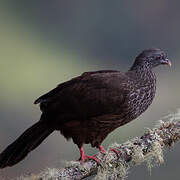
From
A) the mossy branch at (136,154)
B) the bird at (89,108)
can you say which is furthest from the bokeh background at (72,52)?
the mossy branch at (136,154)

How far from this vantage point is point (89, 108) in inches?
179

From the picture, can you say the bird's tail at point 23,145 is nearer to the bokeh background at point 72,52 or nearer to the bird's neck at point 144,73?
the bird's neck at point 144,73

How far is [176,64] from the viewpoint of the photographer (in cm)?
2738

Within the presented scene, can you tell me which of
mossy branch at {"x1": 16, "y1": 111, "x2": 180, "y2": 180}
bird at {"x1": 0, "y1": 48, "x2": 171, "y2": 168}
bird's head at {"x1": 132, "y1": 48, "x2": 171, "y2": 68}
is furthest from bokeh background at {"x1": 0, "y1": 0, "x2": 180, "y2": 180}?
mossy branch at {"x1": 16, "y1": 111, "x2": 180, "y2": 180}

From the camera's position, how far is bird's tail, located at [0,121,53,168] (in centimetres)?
449

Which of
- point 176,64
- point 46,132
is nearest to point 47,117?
point 46,132

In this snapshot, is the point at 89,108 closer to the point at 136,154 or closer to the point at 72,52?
the point at 136,154

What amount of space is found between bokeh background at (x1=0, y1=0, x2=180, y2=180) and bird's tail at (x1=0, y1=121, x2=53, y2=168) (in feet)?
30.9

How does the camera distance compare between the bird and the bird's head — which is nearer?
the bird

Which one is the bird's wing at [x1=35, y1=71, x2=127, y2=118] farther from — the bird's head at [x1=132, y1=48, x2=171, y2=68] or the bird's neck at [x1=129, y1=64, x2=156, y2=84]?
the bird's head at [x1=132, y1=48, x2=171, y2=68]

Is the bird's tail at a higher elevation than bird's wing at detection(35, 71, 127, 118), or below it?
below

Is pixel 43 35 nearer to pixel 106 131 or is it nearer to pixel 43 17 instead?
pixel 43 17

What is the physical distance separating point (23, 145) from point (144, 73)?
1.49 meters

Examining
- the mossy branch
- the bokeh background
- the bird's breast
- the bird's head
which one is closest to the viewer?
the mossy branch
